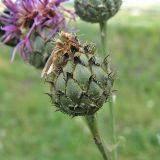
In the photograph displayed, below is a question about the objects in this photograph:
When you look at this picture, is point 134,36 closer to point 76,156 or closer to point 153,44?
point 153,44

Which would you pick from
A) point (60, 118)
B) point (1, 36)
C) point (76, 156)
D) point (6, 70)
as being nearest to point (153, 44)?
point (6, 70)

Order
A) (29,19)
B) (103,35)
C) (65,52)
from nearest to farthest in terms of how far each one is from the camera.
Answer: (65,52)
(103,35)
(29,19)

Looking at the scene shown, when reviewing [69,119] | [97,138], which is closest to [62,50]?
[97,138]

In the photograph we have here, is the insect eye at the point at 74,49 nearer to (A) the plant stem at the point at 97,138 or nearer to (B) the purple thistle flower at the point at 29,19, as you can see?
(A) the plant stem at the point at 97,138

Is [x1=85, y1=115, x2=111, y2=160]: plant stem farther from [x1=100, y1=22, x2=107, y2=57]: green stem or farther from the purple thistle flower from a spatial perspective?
the purple thistle flower

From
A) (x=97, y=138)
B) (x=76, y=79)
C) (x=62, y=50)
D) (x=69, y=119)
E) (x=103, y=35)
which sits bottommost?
(x=69, y=119)

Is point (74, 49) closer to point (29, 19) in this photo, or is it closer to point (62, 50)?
point (62, 50)

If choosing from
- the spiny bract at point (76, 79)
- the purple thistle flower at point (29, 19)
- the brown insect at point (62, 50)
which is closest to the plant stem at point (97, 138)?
the spiny bract at point (76, 79)

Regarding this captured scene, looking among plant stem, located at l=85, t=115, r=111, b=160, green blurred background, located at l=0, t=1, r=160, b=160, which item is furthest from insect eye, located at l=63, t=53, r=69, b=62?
green blurred background, located at l=0, t=1, r=160, b=160
